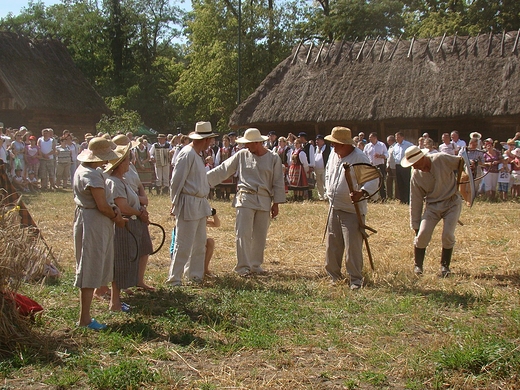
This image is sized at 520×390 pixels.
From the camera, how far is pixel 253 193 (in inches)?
328

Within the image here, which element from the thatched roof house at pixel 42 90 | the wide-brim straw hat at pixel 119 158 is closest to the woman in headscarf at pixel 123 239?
the wide-brim straw hat at pixel 119 158

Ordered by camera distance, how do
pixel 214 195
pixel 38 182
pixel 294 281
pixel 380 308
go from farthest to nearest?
pixel 38 182 < pixel 214 195 < pixel 294 281 < pixel 380 308

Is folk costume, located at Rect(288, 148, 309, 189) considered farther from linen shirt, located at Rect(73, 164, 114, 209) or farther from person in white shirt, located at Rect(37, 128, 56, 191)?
linen shirt, located at Rect(73, 164, 114, 209)

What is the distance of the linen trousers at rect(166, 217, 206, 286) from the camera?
754 cm

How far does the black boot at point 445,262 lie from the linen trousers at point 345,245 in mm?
1244

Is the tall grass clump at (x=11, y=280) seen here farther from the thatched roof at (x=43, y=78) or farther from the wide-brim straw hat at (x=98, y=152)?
the thatched roof at (x=43, y=78)

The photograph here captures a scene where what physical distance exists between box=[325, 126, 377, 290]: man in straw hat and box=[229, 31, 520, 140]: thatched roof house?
1627 centimetres

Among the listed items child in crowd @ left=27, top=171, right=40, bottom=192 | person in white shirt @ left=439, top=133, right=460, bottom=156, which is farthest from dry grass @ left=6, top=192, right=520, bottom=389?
child in crowd @ left=27, top=171, right=40, bottom=192

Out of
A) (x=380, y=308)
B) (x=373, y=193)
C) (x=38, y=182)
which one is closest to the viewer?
(x=380, y=308)

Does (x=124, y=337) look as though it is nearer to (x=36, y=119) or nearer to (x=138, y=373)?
(x=138, y=373)

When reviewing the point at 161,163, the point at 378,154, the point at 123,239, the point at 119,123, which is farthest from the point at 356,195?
the point at 119,123

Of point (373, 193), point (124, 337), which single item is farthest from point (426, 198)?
point (124, 337)

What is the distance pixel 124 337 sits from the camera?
214 inches

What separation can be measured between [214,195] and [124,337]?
12.6 metres
